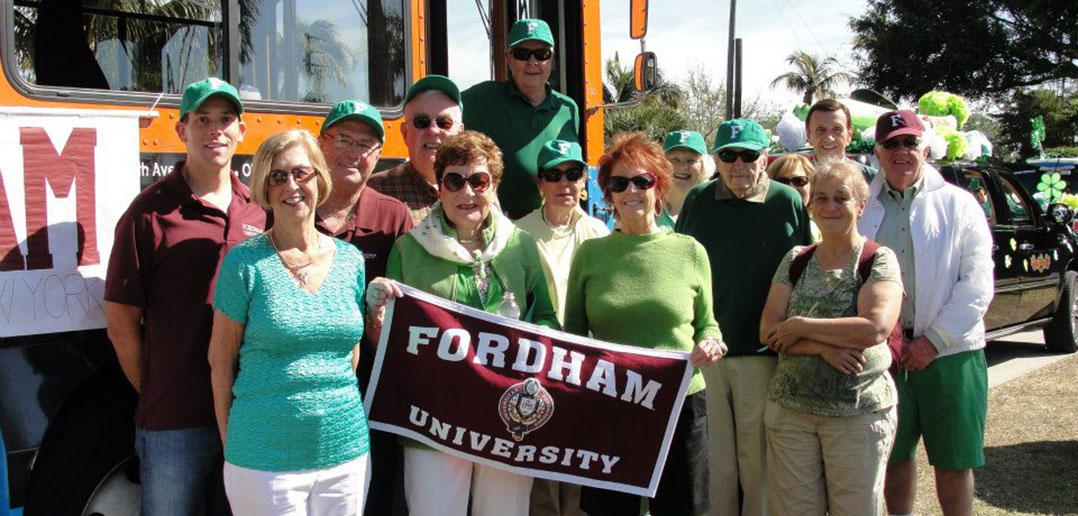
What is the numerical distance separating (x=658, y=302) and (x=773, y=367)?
843mm

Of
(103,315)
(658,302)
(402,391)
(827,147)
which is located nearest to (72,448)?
(103,315)

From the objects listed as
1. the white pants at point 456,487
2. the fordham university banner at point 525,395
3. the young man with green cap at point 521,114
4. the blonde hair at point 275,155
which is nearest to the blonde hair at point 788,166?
the young man with green cap at point 521,114

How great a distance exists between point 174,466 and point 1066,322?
9682 mm

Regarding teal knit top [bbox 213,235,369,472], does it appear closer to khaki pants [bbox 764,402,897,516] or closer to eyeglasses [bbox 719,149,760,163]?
khaki pants [bbox 764,402,897,516]

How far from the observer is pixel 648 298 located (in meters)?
3.25

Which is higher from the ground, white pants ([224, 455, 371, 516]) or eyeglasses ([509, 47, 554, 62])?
eyeglasses ([509, 47, 554, 62])

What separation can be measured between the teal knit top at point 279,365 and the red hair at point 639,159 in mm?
1262

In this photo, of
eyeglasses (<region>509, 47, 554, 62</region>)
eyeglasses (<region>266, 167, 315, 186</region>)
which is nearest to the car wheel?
eyeglasses (<region>509, 47, 554, 62</region>)

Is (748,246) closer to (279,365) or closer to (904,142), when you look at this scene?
(904,142)

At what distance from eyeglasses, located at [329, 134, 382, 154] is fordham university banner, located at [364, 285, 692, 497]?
60 centimetres

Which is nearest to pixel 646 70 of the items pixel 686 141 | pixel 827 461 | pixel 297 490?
pixel 686 141

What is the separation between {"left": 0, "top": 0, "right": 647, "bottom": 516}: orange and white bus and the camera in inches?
114

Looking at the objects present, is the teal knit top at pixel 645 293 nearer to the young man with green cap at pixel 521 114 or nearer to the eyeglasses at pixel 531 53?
the young man with green cap at pixel 521 114

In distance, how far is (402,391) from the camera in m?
3.10
